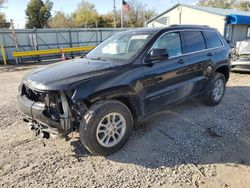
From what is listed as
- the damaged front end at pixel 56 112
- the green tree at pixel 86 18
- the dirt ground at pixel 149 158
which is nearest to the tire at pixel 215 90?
the dirt ground at pixel 149 158

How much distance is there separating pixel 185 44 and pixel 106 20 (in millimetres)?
44933

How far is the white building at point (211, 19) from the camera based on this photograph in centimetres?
1912

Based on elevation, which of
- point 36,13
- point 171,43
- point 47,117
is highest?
point 36,13

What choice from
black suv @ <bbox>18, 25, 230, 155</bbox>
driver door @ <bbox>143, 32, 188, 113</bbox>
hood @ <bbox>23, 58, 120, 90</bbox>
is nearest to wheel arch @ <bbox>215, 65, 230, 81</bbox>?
black suv @ <bbox>18, 25, 230, 155</bbox>

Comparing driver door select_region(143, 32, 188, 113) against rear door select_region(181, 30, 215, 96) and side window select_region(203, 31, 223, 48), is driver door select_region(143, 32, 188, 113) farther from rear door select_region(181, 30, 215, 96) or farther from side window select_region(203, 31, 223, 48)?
side window select_region(203, 31, 223, 48)

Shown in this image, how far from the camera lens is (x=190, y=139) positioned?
12.5 feet

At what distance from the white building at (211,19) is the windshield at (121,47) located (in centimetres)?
1675

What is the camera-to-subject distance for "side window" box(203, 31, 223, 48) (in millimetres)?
4996

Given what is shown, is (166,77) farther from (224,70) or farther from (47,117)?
(224,70)

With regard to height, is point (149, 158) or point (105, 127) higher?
point (105, 127)

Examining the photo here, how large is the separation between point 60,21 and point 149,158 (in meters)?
47.2

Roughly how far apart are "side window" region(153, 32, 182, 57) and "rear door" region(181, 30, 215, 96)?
157mm

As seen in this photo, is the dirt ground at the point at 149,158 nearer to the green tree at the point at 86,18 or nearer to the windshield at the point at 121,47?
the windshield at the point at 121,47

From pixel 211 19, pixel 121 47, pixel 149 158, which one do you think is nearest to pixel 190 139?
pixel 149 158
